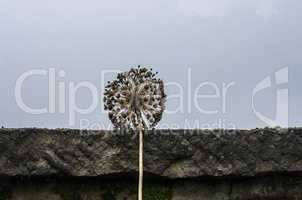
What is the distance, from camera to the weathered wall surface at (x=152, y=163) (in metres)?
2.81

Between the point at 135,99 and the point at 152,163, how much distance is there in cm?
37

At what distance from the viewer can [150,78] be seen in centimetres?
298

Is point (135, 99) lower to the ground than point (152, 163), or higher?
higher

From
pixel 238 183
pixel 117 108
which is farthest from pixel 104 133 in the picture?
pixel 238 183

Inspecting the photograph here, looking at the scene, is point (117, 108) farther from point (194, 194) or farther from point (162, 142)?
point (194, 194)

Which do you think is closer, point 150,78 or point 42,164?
point 42,164

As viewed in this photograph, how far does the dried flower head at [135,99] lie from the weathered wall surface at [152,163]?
10 centimetres

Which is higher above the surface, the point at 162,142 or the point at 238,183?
the point at 162,142

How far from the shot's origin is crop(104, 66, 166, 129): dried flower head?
293 centimetres

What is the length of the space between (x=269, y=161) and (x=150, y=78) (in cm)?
82

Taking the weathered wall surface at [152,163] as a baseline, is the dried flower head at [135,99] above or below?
above

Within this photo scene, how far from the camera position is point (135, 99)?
2941 mm

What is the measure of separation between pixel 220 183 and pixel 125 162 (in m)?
0.56

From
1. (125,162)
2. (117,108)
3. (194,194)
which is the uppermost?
(117,108)
